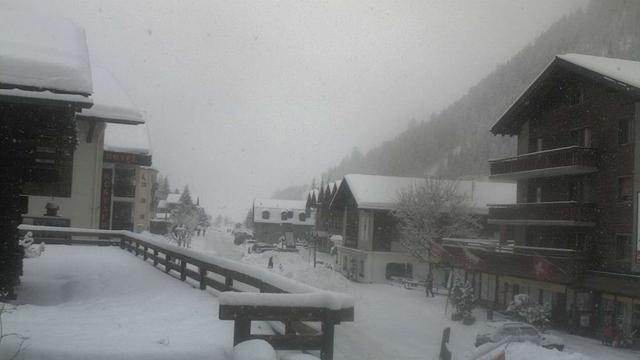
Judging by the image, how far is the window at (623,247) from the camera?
27781mm

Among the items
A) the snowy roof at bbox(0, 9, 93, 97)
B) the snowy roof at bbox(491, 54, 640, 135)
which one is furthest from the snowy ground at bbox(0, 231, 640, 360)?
the snowy roof at bbox(491, 54, 640, 135)


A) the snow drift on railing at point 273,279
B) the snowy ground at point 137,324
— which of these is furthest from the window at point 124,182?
the snow drift on railing at point 273,279

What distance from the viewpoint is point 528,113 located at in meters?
36.3

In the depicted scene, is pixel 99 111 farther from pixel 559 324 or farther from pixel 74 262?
pixel 559 324

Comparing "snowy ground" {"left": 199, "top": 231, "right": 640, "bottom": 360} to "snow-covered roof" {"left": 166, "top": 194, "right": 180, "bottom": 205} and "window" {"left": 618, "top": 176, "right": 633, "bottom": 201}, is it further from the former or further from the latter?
"snow-covered roof" {"left": 166, "top": 194, "right": 180, "bottom": 205}

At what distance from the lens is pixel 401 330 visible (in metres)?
28.0

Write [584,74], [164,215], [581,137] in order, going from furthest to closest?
[164,215] → [581,137] → [584,74]

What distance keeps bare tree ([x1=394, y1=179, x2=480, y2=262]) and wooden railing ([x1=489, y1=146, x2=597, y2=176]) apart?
8.78m

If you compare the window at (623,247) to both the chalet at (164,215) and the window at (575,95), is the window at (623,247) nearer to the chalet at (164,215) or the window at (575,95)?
the window at (575,95)

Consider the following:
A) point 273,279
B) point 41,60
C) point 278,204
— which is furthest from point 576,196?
point 278,204

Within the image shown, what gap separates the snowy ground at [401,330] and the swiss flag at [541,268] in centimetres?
307

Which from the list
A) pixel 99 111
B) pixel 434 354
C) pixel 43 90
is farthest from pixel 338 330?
pixel 43 90

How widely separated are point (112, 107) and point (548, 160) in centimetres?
2174

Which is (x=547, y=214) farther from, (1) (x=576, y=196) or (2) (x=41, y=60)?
(2) (x=41, y=60)
